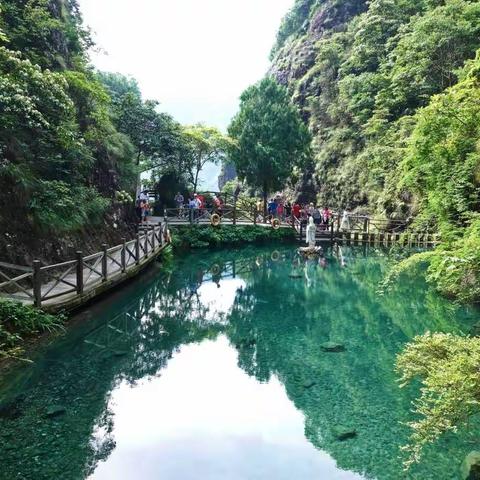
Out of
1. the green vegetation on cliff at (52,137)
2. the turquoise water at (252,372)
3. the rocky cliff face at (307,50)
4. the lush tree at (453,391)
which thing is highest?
the rocky cliff face at (307,50)

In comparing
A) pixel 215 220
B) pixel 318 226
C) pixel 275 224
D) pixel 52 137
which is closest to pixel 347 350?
pixel 52 137

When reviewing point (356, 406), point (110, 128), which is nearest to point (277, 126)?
point (110, 128)

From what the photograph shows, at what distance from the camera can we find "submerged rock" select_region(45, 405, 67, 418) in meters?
8.04

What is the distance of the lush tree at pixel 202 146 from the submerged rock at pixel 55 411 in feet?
85.9

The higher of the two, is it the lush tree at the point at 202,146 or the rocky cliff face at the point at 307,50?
the rocky cliff face at the point at 307,50

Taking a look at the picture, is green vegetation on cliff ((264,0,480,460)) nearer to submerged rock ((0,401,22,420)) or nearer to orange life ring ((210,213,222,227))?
submerged rock ((0,401,22,420))

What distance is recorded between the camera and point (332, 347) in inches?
474

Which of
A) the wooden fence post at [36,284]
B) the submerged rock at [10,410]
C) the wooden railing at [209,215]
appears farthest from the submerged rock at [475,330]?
the wooden railing at [209,215]

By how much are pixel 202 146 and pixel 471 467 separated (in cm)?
2995

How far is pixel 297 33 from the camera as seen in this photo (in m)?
56.3

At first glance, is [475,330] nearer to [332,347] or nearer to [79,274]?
[332,347]

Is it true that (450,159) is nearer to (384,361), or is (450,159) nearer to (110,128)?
(384,361)

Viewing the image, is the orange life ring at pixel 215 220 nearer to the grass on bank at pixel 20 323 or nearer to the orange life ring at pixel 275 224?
the orange life ring at pixel 275 224

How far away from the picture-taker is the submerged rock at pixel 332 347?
12.0m
